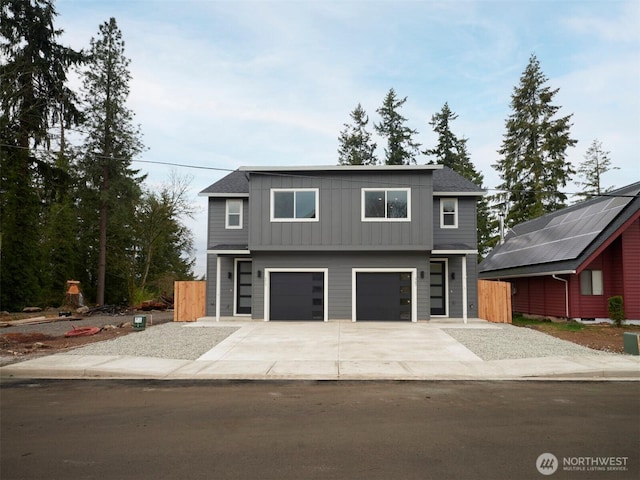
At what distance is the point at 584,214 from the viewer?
23.2 meters

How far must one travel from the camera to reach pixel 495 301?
808 inches

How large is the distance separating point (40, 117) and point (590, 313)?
1224 inches

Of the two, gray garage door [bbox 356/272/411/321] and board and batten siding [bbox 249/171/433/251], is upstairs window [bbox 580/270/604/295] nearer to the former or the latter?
board and batten siding [bbox 249/171/433/251]

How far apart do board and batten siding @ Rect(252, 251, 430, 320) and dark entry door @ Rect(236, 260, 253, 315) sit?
1.76 meters

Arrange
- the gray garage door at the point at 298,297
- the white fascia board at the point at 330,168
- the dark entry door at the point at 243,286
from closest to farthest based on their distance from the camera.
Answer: the white fascia board at the point at 330,168 → the gray garage door at the point at 298,297 → the dark entry door at the point at 243,286

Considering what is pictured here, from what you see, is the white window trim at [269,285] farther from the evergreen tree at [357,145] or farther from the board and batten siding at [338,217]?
the evergreen tree at [357,145]

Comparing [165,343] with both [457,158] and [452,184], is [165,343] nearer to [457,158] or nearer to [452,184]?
[452,184]

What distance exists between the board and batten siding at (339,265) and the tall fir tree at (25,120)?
15.8 metres

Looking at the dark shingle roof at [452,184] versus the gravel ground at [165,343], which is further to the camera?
the dark shingle roof at [452,184]

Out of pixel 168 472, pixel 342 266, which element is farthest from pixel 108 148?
pixel 168 472

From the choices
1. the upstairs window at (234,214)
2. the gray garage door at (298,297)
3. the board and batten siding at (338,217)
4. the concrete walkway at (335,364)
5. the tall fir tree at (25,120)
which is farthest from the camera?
the tall fir tree at (25,120)

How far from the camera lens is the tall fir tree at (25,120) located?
2669cm

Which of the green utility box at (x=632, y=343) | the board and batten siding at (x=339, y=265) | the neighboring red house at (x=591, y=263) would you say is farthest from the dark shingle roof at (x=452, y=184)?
the green utility box at (x=632, y=343)

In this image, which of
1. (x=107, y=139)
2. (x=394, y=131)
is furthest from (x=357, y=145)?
(x=107, y=139)
